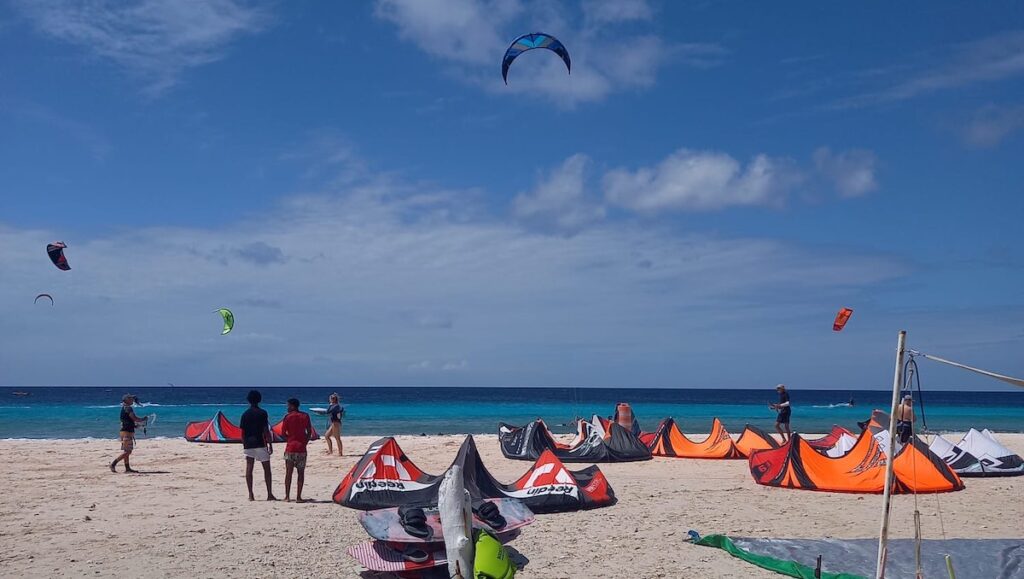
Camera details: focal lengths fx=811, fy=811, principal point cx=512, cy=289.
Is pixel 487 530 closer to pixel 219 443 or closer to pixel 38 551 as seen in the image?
pixel 38 551

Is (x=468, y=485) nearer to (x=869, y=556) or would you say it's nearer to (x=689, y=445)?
(x=869, y=556)

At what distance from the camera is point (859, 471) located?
12430 millimetres

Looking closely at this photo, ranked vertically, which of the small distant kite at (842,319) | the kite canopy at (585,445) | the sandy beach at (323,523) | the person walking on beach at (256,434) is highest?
the small distant kite at (842,319)

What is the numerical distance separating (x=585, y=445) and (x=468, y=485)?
23.2ft

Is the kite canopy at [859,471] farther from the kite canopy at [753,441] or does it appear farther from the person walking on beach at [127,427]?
the person walking on beach at [127,427]

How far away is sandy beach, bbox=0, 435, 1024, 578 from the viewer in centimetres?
775

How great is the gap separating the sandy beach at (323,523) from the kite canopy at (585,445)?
1590 millimetres

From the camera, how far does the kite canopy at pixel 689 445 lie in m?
17.6

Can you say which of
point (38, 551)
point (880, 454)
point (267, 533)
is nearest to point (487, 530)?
point (267, 533)

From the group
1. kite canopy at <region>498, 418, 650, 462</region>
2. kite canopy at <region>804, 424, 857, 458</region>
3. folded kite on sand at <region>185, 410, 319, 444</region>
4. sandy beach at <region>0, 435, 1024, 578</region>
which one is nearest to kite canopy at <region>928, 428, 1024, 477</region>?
sandy beach at <region>0, 435, 1024, 578</region>

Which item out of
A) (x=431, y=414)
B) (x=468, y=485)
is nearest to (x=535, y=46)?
(x=468, y=485)

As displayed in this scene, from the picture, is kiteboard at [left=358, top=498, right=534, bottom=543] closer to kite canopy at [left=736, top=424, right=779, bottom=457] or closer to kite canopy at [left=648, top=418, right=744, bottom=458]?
kite canopy at [left=648, top=418, right=744, bottom=458]

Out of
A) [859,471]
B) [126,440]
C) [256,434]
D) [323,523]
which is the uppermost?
[256,434]

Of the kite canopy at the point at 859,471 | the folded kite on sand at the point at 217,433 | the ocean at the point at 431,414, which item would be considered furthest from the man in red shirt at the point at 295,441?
the ocean at the point at 431,414
